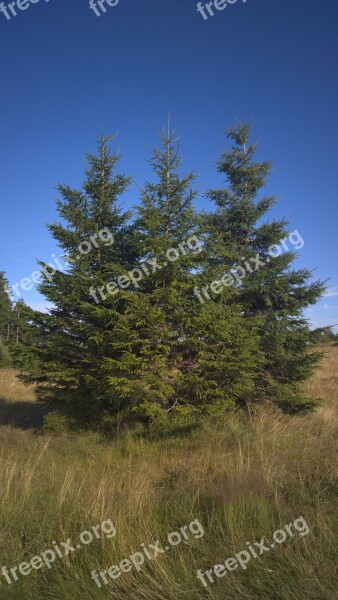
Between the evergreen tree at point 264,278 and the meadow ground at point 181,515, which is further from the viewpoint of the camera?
the evergreen tree at point 264,278

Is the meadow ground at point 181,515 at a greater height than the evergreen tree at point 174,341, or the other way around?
the evergreen tree at point 174,341

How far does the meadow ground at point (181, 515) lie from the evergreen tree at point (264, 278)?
9.77ft

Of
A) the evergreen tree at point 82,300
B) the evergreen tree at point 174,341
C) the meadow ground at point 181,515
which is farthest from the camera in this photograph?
the evergreen tree at point 82,300

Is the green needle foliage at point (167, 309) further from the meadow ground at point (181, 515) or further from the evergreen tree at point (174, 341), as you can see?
the meadow ground at point (181, 515)

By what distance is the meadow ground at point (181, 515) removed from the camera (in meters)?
3.02

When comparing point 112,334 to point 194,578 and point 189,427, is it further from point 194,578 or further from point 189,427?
point 194,578

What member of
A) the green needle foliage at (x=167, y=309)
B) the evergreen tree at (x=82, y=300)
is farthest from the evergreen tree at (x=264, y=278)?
the evergreen tree at (x=82, y=300)

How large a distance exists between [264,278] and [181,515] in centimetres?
724

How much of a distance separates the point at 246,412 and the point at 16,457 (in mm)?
5269

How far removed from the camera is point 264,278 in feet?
33.4

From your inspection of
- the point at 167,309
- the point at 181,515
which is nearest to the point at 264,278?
the point at 167,309

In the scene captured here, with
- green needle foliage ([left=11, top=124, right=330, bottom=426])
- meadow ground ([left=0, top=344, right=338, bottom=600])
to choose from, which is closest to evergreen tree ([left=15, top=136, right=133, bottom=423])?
green needle foliage ([left=11, top=124, right=330, bottom=426])

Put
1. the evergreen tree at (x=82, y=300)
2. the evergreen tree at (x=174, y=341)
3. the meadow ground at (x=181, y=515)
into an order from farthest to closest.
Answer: the evergreen tree at (x=82, y=300)
the evergreen tree at (x=174, y=341)
the meadow ground at (x=181, y=515)

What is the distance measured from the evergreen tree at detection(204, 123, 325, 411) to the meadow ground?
2.98m
